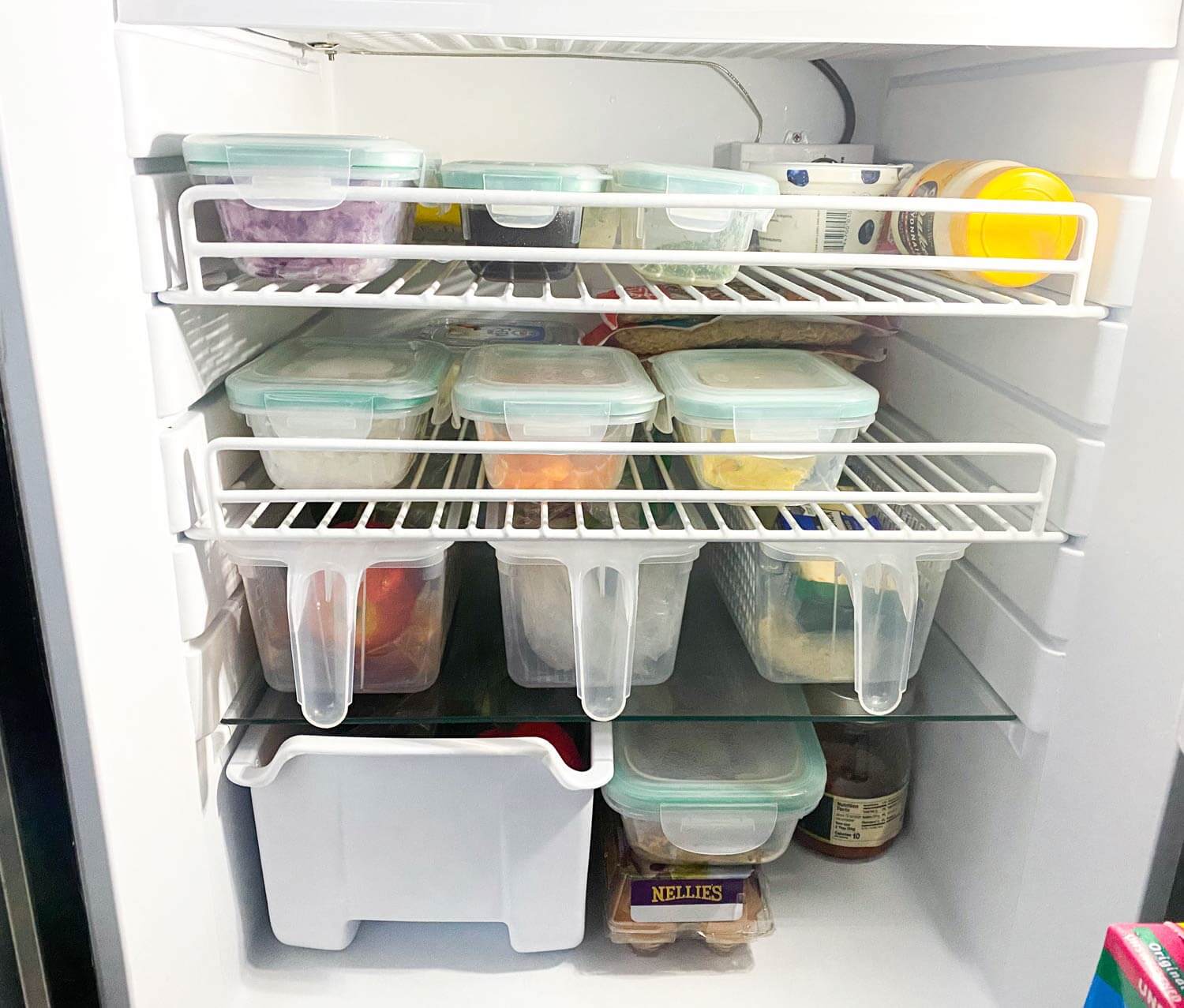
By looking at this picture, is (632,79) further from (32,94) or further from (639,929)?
(639,929)

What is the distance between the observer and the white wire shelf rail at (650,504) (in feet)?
2.79

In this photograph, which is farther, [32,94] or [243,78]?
[243,78]

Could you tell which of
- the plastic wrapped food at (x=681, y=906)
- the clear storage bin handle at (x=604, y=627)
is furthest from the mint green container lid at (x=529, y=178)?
the plastic wrapped food at (x=681, y=906)

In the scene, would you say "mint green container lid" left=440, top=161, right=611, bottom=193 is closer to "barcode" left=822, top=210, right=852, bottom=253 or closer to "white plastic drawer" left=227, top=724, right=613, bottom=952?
"barcode" left=822, top=210, right=852, bottom=253

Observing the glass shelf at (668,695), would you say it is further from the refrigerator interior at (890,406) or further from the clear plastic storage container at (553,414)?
the clear plastic storage container at (553,414)

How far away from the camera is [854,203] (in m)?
0.79

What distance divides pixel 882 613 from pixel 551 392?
387 mm

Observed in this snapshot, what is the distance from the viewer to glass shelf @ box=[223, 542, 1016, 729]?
3.23ft

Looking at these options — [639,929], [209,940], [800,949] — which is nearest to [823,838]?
[800,949]

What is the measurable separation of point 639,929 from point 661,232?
2.33 feet

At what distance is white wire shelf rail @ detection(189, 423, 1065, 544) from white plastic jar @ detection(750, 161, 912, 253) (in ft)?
0.81

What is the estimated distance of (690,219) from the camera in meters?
0.88

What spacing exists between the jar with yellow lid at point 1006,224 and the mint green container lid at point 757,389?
0.16m

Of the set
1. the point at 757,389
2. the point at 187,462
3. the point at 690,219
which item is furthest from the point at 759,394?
the point at 187,462
